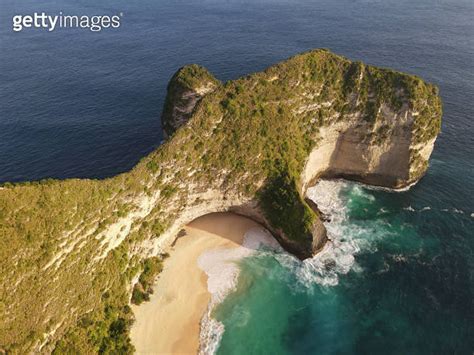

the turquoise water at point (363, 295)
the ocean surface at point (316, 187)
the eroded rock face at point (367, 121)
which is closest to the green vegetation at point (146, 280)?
the turquoise water at point (363, 295)

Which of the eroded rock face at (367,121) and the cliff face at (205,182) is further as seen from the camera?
the eroded rock face at (367,121)

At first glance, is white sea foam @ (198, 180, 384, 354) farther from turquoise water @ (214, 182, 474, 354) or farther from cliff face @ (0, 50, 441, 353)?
cliff face @ (0, 50, 441, 353)

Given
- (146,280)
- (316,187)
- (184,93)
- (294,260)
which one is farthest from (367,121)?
(146,280)

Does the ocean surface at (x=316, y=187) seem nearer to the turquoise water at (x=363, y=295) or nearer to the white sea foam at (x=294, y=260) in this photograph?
the turquoise water at (x=363, y=295)

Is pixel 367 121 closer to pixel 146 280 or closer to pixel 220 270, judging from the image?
pixel 220 270

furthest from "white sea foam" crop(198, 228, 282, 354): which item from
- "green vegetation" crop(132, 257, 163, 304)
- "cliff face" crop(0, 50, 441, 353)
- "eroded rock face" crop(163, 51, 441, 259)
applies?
"green vegetation" crop(132, 257, 163, 304)

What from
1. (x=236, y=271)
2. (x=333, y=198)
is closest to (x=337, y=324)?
(x=236, y=271)

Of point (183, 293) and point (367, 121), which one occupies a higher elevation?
point (367, 121)
